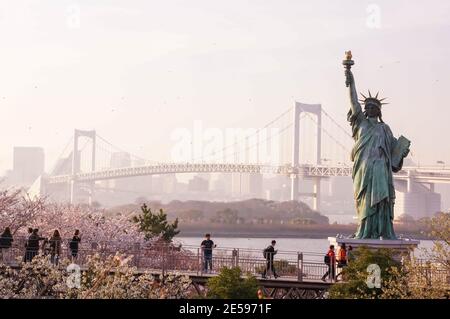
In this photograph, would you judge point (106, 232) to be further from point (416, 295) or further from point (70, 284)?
point (416, 295)

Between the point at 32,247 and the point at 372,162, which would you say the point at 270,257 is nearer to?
the point at 372,162

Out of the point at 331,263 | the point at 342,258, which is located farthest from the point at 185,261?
the point at 342,258

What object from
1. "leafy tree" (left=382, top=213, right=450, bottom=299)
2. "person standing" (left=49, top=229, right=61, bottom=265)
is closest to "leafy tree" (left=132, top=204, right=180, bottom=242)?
"person standing" (left=49, top=229, right=61, bottom=265)

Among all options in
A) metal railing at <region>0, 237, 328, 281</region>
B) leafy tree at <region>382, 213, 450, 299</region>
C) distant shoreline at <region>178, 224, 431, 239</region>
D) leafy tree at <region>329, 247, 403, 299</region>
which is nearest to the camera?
leafy tree at <region>382, 213, 450, 299</region>

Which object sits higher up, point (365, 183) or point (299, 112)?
point (299, 112)


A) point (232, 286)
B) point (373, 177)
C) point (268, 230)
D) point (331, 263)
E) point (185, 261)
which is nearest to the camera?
point (232, 286)

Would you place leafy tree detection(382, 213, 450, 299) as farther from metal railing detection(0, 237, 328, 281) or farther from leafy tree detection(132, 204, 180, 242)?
leafy tree detection(132, 204, 180, 242)

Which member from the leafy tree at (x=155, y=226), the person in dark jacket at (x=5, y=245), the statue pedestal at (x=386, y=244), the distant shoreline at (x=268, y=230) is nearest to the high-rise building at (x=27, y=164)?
the distant shoreline at (x=268, y=230)
